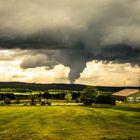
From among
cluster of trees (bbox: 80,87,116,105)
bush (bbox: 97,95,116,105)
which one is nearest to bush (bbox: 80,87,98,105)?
cluster of trees (bbox: 80,87,116,105)

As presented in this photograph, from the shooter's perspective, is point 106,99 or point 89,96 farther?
point 106,99

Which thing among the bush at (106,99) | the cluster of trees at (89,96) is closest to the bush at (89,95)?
the cluster of trees at (89,96)

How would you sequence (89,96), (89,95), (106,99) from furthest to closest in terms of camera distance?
1. (106,99)
2. (89,96)
3. (89,95)

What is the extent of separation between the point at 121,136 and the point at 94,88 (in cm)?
9104

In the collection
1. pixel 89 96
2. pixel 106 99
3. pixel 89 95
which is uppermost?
pixel 89 95

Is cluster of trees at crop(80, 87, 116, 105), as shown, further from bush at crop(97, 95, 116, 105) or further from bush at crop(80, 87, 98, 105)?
bush at crop(97, 95, 116, 105)

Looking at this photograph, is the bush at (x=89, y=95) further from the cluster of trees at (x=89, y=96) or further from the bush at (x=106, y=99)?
the bush at (x=106, y=99)

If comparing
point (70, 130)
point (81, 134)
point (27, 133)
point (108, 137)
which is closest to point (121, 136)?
point (108, 137)

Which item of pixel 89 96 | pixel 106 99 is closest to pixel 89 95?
pixel 89 96

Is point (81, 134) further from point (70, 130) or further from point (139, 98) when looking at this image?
point (139, 98)

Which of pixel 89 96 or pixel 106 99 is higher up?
pixel 89 96

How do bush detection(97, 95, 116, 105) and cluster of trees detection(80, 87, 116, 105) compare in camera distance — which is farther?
bush detection(97, 95, 116, 105)

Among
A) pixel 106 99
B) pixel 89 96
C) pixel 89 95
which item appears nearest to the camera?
pixel 89 95

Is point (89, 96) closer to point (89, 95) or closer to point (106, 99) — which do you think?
point (89, 95)
